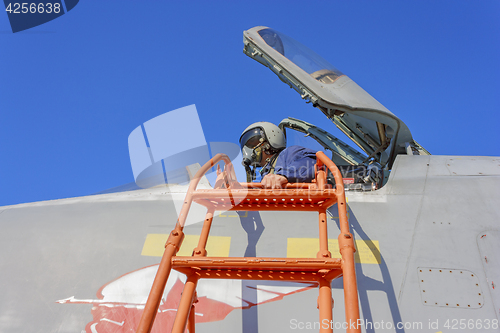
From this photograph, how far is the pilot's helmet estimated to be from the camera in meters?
4.60

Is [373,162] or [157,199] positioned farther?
[373,162]

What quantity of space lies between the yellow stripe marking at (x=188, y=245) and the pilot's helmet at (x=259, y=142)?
2.26 metres

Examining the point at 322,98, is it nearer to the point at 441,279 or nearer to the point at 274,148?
the point at 274,148

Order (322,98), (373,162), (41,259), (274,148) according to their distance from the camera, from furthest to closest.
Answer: (274,148) → (373,162) → (322,98) → (41,259)

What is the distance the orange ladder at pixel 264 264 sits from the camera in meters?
1.42

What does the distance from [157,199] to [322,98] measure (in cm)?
207

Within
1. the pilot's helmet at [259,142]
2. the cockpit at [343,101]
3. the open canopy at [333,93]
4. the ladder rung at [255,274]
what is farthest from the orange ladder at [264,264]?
the pilot's helmet at [259,142]

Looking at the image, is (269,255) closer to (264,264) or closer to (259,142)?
(264,264)

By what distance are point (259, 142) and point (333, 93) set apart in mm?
1439

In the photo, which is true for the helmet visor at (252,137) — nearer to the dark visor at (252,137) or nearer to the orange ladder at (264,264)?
the dark visor at (252,137)

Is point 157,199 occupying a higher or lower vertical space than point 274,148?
lower

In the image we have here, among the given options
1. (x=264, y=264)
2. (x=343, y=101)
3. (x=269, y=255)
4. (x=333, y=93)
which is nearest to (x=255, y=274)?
(x=264, y=264)

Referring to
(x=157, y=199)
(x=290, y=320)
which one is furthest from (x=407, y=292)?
(x=157, y=199)

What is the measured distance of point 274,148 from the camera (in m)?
4.61
